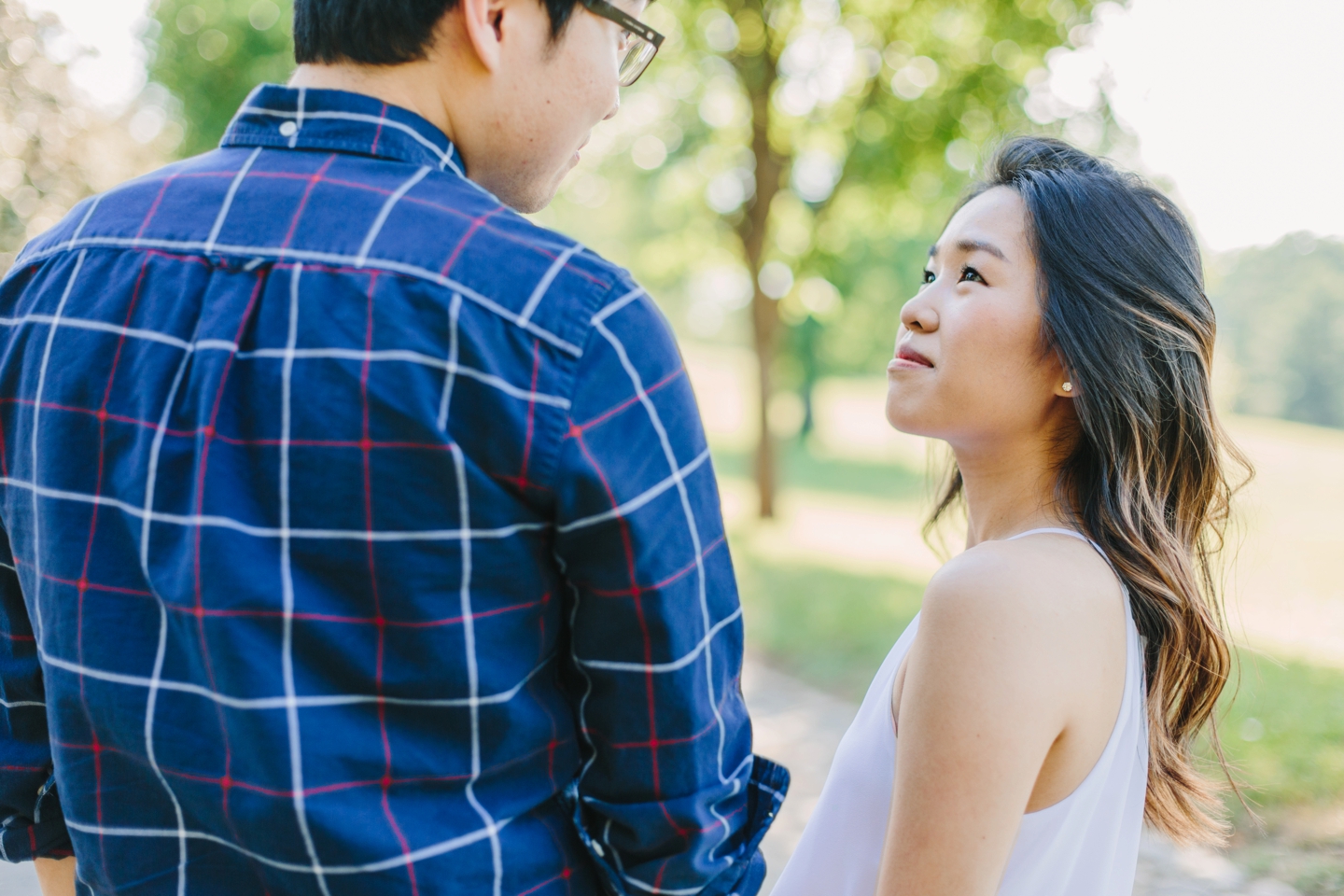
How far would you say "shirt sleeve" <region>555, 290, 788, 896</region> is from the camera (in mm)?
1033

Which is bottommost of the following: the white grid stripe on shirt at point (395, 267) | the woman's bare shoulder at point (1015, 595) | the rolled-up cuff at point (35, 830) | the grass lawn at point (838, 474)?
the grass lawn at point (838, 474)

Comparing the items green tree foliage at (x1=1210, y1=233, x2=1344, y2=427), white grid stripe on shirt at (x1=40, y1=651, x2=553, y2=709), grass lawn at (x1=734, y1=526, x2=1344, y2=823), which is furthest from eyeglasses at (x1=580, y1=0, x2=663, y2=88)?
green tree foliage at (x1=1210, y1=233, x2=1344, y2=427)

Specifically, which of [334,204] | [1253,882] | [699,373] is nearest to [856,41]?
[1253,882]

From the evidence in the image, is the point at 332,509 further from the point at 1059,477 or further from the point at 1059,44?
the point at 1059,44

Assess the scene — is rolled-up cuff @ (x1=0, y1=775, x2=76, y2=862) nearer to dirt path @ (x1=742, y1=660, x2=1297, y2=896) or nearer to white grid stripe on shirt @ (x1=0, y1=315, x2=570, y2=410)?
white grid stripe on shirt @ (x1=0, y1=315, x2=570, y2=410)

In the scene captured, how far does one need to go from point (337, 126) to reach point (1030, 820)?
147 centimetres

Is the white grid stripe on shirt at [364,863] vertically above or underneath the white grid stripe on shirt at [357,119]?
underneath

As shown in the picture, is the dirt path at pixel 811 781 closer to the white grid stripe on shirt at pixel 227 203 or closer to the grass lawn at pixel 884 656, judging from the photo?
the grass lawn at pixel 884 656

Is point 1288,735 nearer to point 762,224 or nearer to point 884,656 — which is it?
point 884,656

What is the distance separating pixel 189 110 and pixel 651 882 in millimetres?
14613

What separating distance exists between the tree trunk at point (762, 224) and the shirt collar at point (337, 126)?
36.8 feet

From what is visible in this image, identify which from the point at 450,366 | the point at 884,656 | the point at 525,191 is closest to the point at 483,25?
the point at 525,191

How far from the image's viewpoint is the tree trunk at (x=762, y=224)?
38.4 feet

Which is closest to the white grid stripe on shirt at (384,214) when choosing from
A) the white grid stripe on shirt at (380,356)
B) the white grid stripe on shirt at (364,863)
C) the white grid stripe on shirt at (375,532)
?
the white grid stripe on shirt at (375,532)
